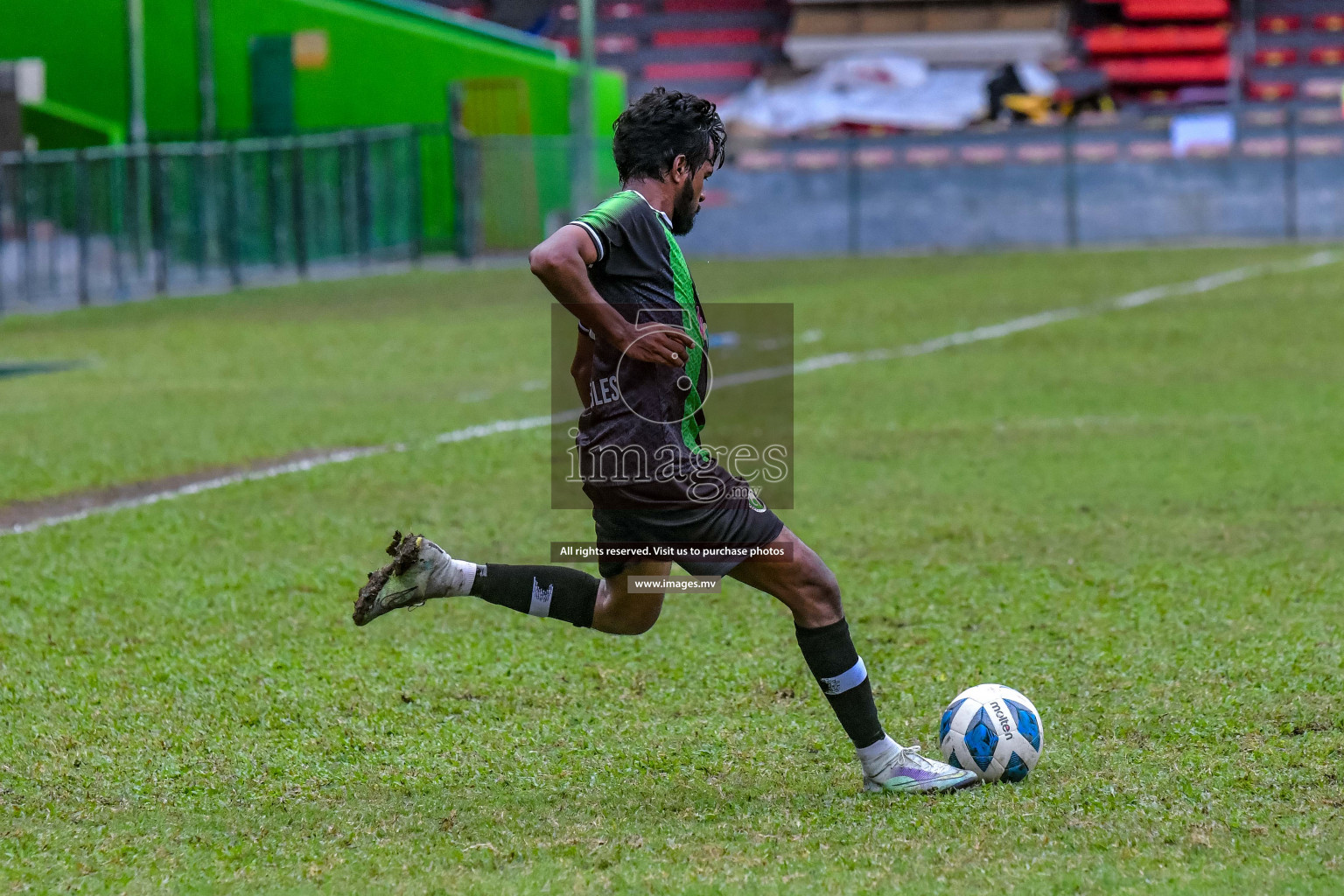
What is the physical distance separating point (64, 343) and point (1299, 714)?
49.3ft

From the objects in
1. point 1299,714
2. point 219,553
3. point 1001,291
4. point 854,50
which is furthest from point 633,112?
point 854,50

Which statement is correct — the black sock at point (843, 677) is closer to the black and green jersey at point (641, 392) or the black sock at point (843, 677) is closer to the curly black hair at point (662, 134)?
the black and green jersey at point (641, 392)

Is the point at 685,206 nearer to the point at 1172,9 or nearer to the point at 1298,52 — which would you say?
the point at 1172,9

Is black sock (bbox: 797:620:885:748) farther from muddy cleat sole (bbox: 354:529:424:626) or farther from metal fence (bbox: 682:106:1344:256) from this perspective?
metal fence (bbox: 682:106:1344:256)

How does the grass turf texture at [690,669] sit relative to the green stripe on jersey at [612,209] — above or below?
below

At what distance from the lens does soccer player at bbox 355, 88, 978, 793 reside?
433 cm

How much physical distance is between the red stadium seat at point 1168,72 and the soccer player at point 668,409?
115 ft

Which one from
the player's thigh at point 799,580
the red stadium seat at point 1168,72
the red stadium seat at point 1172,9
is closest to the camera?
the player's thigh at point 799,580

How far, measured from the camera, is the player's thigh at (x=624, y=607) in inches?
184

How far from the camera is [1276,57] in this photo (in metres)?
38.1

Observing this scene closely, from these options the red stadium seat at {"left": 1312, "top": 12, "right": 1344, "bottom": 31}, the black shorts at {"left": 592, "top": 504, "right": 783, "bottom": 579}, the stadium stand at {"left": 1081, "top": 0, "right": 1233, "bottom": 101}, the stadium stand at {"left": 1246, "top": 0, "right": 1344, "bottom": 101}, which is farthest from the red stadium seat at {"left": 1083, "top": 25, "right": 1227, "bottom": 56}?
the black shorts at {"left": 592, "top": 504, "right": 783, "bottom": 579}

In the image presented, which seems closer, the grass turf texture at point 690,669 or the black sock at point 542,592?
Result: the grass turf texture at point 690,669

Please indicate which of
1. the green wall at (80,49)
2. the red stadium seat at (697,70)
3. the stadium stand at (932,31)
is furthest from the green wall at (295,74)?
the stadium stand at (932,31)

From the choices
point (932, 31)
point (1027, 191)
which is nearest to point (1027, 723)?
point (1027, 191)
